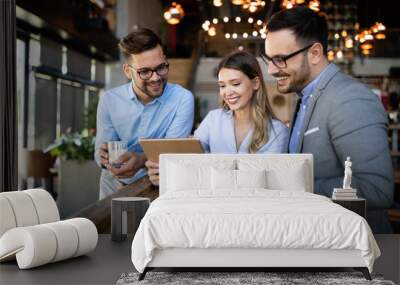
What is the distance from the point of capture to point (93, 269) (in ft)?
15.1

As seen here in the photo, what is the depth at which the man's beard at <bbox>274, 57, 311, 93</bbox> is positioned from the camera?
6.01 m

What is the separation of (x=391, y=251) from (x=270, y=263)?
141 centimetres

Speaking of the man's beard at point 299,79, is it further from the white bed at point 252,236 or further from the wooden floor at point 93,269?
the white bed at point 252,236

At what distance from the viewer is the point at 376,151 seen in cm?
577

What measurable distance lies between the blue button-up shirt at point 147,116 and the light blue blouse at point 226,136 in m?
0.30

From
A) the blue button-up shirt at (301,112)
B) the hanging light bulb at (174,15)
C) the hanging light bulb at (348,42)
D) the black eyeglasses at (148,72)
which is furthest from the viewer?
the hanging light bulb at (348,42)

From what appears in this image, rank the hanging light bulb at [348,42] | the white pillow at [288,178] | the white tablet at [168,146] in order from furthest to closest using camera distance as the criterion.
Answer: the hanging light bulb at [348,42] < the white tablet at [168,146] < the white pillow at [288,178]

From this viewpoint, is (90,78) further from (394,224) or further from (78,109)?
(394,224)

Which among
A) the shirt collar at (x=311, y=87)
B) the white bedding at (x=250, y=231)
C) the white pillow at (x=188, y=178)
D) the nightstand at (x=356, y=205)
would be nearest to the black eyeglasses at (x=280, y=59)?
the shirt collar at (x=311, y=87)

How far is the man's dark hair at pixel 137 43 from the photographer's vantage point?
649 cm

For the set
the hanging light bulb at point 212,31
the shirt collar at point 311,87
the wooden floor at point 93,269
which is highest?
the hanging light bulb at point 212,31

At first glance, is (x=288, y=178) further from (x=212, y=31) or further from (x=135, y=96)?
(x=212, y=31)

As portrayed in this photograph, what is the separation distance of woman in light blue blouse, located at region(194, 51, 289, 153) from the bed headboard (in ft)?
1.01

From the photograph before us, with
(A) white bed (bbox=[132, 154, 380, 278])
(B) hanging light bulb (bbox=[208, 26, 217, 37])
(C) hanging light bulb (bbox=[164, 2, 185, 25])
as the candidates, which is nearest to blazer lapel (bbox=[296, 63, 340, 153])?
(A) white bed (bbox=[132, 154, 380, 278])
